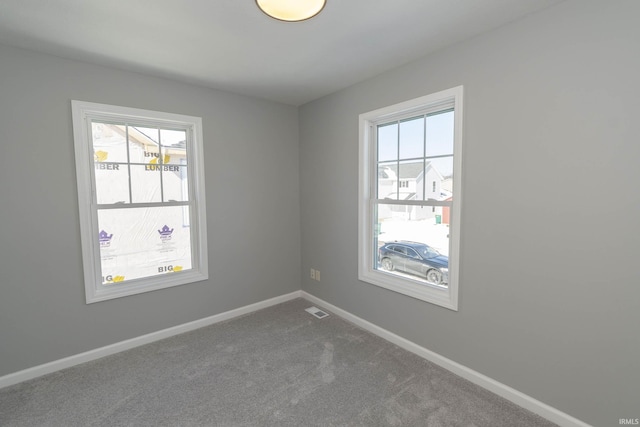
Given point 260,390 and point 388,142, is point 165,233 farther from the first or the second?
point 388,142

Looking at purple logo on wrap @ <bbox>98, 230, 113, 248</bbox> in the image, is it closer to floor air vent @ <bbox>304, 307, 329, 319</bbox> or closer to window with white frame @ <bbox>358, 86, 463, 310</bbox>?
floor air vent @ <bbox>304, 307, 329, 319</bbox>

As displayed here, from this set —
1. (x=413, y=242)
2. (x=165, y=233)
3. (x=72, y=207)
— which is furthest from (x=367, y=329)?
(x=72, y=207)

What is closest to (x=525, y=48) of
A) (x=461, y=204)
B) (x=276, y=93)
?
(x=461, y=204)

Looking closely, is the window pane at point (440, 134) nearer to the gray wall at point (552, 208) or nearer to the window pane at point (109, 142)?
the gray wall at point (552, 208)

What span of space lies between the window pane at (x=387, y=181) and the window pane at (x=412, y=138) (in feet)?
0.55

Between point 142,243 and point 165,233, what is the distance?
22cm

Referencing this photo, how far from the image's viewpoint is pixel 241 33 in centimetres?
191

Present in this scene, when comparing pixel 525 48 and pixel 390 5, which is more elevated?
pixel 390 5

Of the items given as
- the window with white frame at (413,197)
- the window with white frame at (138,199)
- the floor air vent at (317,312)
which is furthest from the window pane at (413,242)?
the window with white frame at (138,199)

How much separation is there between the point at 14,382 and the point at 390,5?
3.73 m

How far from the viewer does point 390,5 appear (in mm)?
1630

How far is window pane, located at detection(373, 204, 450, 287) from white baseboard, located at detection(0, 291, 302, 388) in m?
1.63

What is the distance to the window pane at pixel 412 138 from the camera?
7.93 ft

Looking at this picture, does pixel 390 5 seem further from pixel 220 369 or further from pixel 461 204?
pixel 220 369
